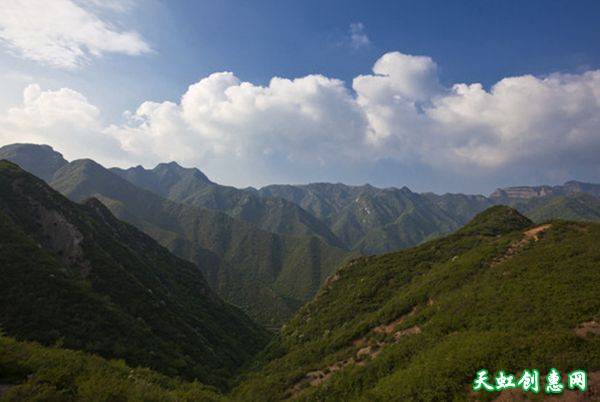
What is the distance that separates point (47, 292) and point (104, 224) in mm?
46759

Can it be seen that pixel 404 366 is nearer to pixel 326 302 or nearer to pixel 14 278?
pixel 326 302

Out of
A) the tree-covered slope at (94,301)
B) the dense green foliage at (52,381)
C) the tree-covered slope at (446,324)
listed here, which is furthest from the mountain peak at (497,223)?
the dense green foliage at (52,381)

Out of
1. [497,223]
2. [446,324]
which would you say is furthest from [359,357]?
[497,223]

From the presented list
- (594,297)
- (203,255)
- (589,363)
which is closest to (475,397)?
(589,363)

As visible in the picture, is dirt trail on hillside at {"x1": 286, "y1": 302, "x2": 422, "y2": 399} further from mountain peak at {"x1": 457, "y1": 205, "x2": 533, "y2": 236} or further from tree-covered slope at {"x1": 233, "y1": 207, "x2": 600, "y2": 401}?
mountain peak at {"x1": 457, "y1": 205, "x2": 533, "y2": 236}

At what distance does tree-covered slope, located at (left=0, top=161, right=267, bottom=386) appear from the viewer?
30.9 metres

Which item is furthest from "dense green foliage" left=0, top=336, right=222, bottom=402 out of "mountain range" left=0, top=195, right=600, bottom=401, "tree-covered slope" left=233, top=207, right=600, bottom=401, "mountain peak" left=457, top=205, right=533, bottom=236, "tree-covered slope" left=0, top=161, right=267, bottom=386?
"mountain peak" left=457, top=205, right=533, bottom=236

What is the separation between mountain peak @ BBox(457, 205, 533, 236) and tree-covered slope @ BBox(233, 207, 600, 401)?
3.38m

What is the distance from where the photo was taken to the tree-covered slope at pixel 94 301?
30859 mm

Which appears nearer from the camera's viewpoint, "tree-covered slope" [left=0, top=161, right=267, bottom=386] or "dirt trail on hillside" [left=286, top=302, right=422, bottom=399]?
"tree-covered slope" [left=0, top=161, right=267, bottom=386]

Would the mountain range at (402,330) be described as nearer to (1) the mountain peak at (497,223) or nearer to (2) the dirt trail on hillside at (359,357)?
(2) the dirt trail on hillside at (359,357)

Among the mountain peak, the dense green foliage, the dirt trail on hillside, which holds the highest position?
the mountain peak

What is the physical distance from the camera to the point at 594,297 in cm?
2388

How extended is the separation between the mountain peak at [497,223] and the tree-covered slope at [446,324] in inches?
133
